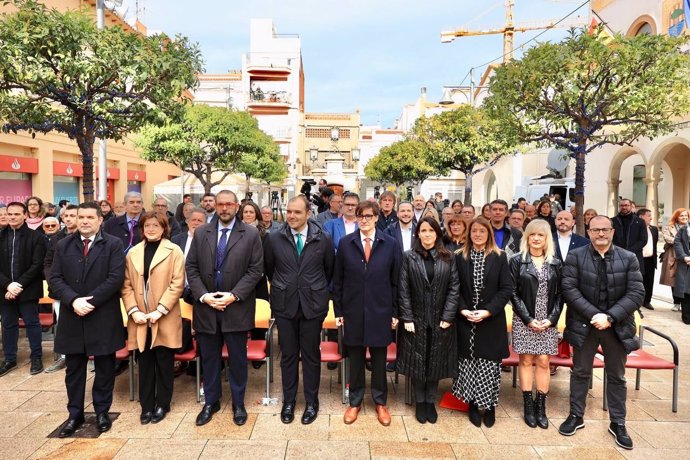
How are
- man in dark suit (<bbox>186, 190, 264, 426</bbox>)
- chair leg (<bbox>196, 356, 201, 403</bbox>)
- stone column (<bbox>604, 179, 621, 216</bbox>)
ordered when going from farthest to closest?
stone column (<bbox>604, 179, 621, 216</bbox>) < chair leg (<bbox>196, 356, 201, 403</bbox>) < man in dark suit (<bbox>186, 190, 264, 426</bbox>)

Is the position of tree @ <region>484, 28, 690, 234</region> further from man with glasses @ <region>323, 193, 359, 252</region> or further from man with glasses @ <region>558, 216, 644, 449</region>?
man with glasses @ <region>558, 216, 644, 449</region>

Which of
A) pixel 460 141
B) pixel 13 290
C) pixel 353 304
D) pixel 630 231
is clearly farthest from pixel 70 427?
pixel 460 141

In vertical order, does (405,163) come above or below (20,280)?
above

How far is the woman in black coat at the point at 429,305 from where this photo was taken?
4113mm

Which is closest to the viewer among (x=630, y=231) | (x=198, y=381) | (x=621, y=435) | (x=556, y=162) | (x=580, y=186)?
(x=621, y=435)


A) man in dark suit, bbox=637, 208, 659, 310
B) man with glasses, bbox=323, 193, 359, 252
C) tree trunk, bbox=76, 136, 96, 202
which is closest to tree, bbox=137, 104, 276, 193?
tree trunk, bbox=76, 136, 96, 202

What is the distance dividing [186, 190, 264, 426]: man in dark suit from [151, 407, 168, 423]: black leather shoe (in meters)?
0.34

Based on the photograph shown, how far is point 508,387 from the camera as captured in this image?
5062 millimetres

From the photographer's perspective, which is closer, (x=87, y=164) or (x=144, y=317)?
(x=144, y=317)

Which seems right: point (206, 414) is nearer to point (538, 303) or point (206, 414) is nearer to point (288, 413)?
point (288, 413)

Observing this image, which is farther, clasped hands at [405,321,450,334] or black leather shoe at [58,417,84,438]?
clasped hands at [405,321,450,334]

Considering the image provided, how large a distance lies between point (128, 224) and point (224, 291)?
2.78 meters

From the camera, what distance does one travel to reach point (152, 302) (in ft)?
13.7

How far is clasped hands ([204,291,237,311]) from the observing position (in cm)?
403
